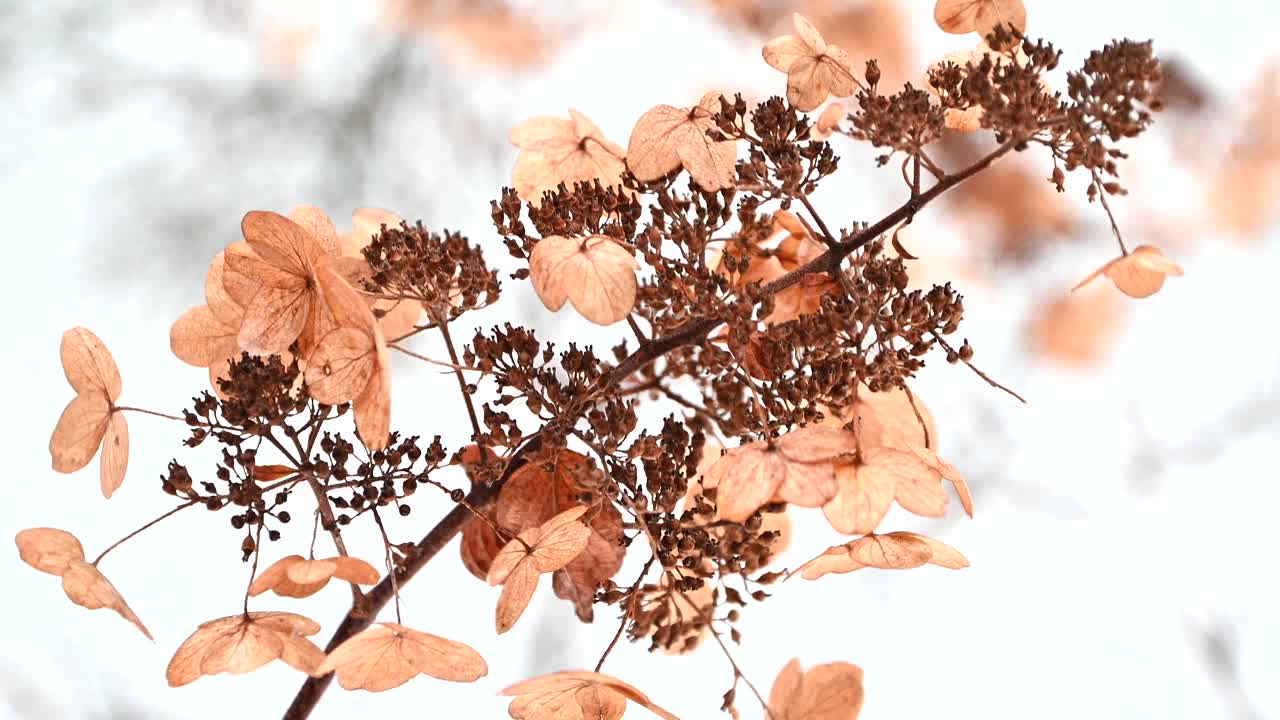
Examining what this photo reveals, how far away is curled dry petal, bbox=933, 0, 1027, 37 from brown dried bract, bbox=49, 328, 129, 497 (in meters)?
0.37

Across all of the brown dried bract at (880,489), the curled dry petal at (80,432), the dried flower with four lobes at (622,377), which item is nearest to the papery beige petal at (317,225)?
the dried flower with four lobes at (622,377)

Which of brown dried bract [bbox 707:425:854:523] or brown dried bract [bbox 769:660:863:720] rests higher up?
brown dried bract [bbox 707:425:854:523]

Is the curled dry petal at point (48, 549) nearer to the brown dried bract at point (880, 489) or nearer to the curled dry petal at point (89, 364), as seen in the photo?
the curled dry petal at point (89, 364)

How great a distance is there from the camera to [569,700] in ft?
1.37

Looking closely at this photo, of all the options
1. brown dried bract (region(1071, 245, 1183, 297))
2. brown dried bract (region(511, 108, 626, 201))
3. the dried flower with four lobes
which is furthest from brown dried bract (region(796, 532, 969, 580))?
brown dried bract (region(511, 108, 626, 201))

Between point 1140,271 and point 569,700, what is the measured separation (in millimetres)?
277

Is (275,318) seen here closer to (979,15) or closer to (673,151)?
(673,151)

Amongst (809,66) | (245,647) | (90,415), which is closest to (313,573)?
(245,647)

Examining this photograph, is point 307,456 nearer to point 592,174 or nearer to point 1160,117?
point 592,174

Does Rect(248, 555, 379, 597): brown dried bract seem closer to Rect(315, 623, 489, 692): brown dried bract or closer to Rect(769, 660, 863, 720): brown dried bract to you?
Rect(315, 623, 489, 692): brown dried bract

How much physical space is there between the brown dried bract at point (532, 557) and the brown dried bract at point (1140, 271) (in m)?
0.21

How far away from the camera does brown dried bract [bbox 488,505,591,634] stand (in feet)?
1.27

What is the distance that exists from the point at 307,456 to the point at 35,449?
3.10 feet

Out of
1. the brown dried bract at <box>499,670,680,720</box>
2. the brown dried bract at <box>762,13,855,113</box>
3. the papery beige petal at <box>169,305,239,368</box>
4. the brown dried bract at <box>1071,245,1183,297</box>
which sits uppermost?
the brown dried bract at <box>762,13,855,113</box>
